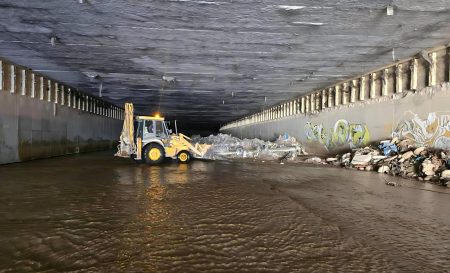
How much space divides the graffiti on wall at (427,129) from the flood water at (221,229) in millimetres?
3503

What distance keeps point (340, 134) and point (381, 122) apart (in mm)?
3419

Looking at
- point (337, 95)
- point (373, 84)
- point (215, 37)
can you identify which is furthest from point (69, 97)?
point (373, 84)

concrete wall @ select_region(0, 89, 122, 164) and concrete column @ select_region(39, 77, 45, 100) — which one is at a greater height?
concrete column @ select_region(39, 77, 45, 100)

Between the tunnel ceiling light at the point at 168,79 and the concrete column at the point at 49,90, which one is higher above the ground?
the tunnel ceiling light at the point at 168,79

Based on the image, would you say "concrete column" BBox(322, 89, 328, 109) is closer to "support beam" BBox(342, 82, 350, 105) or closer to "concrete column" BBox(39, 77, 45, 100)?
"support beam" BBox(342, 82, 350, 105)

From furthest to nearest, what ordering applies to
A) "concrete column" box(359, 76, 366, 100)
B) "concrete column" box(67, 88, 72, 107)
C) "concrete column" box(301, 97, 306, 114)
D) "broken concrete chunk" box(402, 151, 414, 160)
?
"concrete column" box(301, 97, 306, 114) < "concrete column" box(67, 88, 72, 107) < "concrete column" box(359, 76, 366, 100) < "broken concrete chunk" box(402, 151, 414, 160)

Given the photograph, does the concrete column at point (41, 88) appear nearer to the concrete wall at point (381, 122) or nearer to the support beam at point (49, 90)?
the support beam at point (49, 90)

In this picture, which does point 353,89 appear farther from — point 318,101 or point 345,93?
point 318,101

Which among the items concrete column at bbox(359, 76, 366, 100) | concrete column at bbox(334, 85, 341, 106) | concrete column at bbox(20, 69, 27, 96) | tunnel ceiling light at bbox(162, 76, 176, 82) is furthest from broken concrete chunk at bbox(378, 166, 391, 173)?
concrete column at bbox(20, 69, 27, 96)

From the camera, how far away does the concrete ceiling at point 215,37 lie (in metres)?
7.49

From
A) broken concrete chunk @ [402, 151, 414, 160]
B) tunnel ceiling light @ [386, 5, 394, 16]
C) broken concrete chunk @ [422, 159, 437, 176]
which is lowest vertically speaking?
broken concrete chunk @ [422, 159, 437, 176]

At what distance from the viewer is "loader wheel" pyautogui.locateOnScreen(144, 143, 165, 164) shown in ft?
46.9

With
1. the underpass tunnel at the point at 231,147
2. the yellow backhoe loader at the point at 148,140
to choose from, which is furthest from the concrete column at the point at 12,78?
the yellow backhoe loader at the point at 148,140

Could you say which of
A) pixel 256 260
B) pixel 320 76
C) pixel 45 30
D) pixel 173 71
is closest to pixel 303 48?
pixel 320 76
